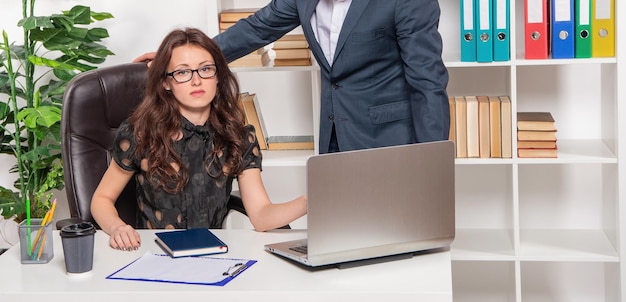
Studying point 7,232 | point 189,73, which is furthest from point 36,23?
point 189,73

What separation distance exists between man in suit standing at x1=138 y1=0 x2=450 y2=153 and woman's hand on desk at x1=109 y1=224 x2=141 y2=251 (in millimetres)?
1000

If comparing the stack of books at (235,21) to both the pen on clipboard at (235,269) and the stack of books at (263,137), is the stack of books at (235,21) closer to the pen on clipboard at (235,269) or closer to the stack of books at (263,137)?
the stack of books at (263,137)

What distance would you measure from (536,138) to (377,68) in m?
0.79

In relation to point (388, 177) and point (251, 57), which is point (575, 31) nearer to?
point (251, 57)

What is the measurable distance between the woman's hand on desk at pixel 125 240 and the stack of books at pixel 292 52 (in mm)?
1394

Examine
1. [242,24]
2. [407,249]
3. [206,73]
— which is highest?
[242,24]

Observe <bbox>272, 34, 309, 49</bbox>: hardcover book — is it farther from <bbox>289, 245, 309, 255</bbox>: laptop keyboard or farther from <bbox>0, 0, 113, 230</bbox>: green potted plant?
<bbox>289, 245, 309, 255</bbox>: laptop keyboard

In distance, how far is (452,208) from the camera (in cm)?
209

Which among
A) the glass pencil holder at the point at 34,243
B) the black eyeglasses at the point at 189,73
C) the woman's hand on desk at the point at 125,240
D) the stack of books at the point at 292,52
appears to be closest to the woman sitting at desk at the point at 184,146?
the black eyeglasses at the point at 189,73

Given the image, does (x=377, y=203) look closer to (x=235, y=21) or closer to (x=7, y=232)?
(x=235, y=21)

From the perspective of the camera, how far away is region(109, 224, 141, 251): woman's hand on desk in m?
2.23

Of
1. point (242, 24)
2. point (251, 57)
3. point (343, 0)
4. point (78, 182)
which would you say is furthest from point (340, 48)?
point (78, 182)

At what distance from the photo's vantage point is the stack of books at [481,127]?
347cm

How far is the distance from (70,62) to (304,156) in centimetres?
102
